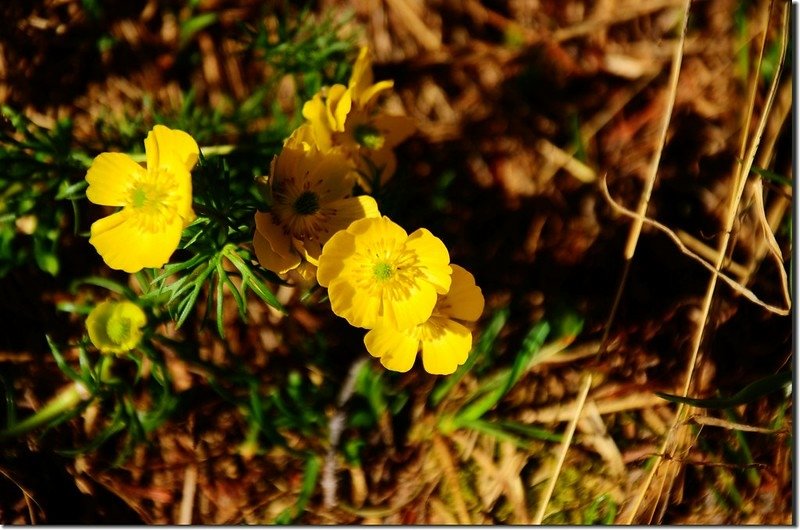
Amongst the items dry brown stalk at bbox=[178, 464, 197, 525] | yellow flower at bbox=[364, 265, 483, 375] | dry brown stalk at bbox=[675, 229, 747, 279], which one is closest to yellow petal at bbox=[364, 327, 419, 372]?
yellow flower at bbox=[364, 265, 483, 375]

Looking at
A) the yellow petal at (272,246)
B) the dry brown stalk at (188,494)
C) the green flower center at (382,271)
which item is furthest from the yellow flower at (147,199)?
the dry brown stalk at (188,494)

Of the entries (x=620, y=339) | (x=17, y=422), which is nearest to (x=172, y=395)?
(x=17, y=422)

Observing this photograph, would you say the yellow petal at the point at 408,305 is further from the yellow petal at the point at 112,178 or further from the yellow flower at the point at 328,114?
the yellow petal at the point at 112,178

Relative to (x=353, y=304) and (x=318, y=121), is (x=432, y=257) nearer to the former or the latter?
(x=353, y=304)

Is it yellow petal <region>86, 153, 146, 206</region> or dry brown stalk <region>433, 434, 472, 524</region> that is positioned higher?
yellow petal <region>86, 153, 146, 206</region>

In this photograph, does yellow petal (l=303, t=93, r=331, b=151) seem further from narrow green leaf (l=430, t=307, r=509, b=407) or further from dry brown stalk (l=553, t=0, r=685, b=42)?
dry brown stalk (l=553, t=0, r=685, b=42)

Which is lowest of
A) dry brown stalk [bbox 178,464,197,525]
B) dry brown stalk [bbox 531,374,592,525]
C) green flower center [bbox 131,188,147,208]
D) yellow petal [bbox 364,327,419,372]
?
dry brown stalk [bbox 178,464,197,525]
